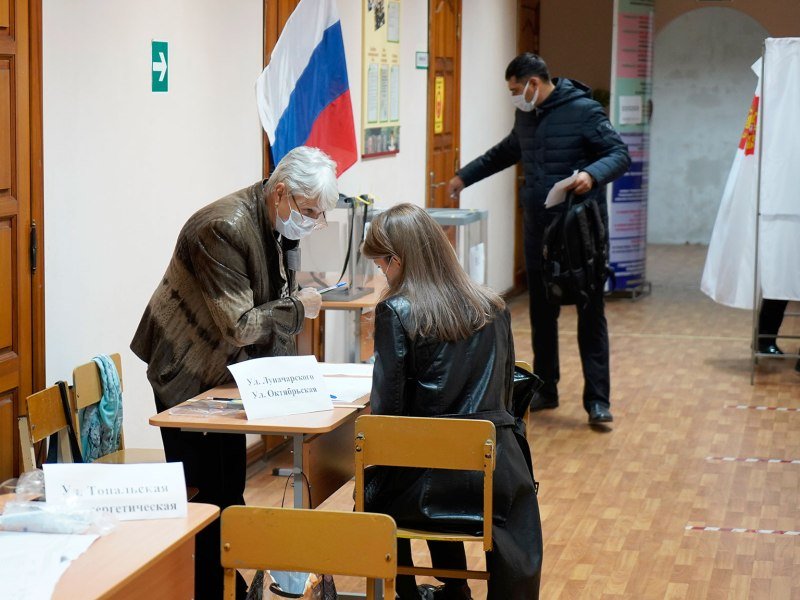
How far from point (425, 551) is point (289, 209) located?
1.58 m

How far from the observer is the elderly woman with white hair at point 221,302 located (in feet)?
11.0

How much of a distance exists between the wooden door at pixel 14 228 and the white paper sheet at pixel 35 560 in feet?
4.47

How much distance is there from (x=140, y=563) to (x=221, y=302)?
1170 millimetres

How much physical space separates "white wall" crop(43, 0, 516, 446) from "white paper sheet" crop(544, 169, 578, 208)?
56.7 inches

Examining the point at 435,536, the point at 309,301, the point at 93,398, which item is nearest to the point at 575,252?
the point at 309,301

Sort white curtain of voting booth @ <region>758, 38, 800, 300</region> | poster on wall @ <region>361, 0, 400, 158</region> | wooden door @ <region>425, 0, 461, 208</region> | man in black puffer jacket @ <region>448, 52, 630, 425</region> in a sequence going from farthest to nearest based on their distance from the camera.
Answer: wooden door @ <region>425, 0, 461, 208</region>, poster on wall @ <region>361, 0, 400, 158</region>, white curtain of voting booth @ <region>758, 38, 800, 300</region>, man in black puffer jacket @ <region>448, 52, 630, 425</region>

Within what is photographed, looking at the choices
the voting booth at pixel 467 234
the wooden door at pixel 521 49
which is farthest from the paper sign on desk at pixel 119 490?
the wooden door at pixel 521 49

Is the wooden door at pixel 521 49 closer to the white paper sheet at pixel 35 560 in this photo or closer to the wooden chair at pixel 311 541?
the wooden chair at pixel 311 541

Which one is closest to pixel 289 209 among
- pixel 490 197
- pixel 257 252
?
pixel 257 252

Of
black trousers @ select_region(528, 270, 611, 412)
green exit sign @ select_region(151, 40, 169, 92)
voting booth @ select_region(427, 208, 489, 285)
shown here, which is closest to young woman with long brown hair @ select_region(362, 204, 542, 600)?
green exit sign @ select_region(151, 40, 169, 92)

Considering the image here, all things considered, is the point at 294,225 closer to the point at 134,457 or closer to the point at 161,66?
the point at 134,457

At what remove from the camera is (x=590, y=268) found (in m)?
5.88

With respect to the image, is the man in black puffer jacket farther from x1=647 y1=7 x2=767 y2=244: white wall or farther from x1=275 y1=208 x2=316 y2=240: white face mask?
x1=647 y1=7 x2=767 y2=244: white wall

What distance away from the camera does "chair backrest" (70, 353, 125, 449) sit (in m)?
3.58
